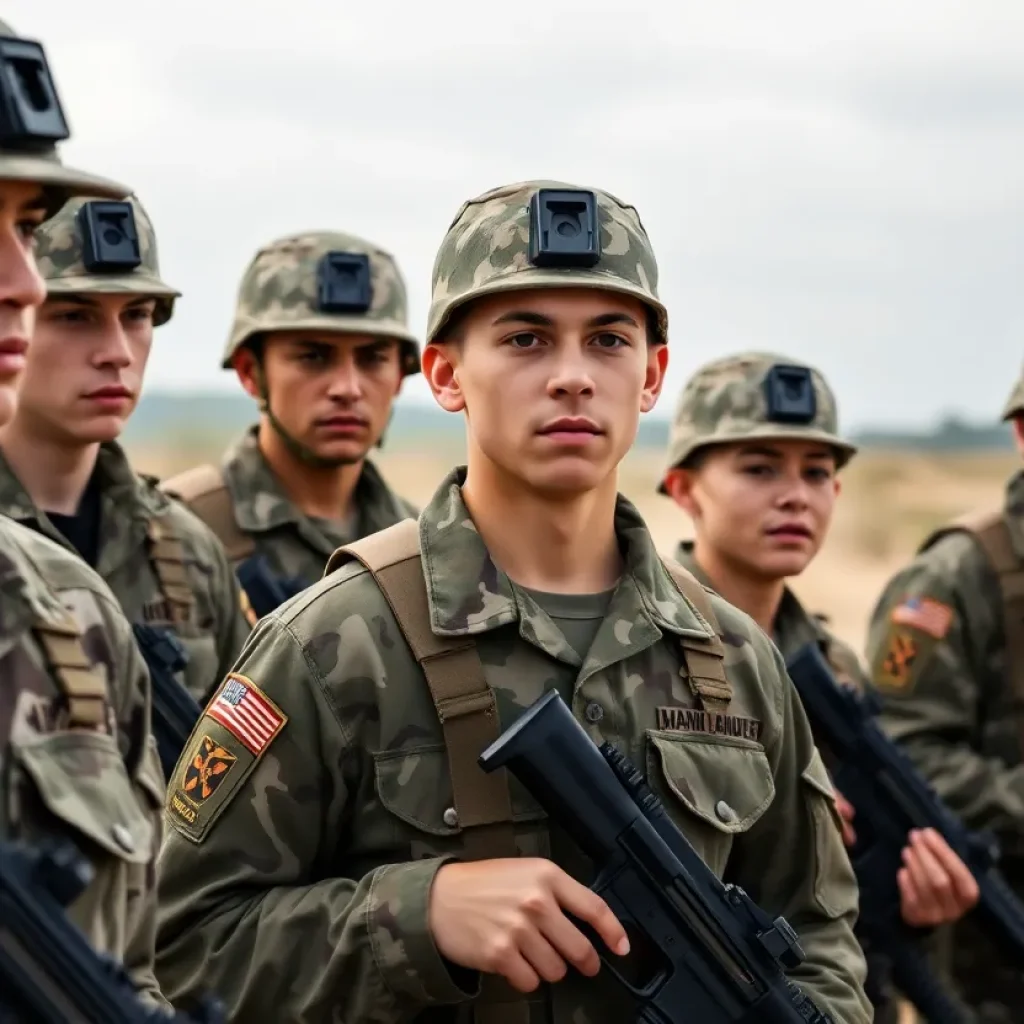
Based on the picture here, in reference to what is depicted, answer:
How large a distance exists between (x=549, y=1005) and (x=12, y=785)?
1.32 metres

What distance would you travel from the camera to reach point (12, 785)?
10.4ft

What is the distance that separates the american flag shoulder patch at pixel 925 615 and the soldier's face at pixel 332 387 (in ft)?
6.60

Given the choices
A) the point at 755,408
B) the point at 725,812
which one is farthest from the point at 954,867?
the point at 725,812

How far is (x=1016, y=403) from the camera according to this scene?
841 cm

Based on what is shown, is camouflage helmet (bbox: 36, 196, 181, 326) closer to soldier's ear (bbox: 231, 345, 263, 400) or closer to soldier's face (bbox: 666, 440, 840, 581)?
soldier's ear (bbox: 231, 345, 263, 400)

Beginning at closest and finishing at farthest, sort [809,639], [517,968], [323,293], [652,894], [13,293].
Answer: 1. [13,293]
2. [517,968]
3. [652,894]
4. [809,639]
5. [323,293]

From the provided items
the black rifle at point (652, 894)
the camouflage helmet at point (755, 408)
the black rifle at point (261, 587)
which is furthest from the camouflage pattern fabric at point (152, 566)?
the black rifle at point (652, 894)

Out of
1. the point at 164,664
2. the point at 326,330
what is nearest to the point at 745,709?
the point at 164,664

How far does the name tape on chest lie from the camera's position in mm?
4363

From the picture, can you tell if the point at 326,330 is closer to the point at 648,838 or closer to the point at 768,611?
the point at 768,611

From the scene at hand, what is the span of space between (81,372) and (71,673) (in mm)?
3515

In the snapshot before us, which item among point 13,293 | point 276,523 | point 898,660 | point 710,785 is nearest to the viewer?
point 13,293

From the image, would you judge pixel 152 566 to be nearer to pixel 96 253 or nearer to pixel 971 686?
pixel 96 253

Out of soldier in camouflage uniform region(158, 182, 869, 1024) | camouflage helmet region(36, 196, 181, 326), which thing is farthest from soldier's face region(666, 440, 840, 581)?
soldier in camouflage uniform region(158, 182, 869, 1024)
